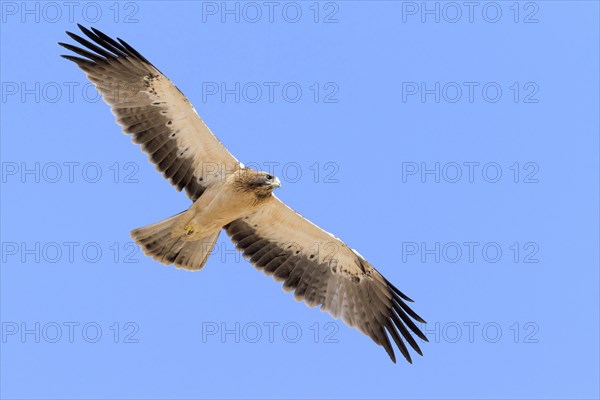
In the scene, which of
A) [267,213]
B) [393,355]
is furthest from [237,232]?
[393,355]

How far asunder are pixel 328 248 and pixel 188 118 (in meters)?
2.85

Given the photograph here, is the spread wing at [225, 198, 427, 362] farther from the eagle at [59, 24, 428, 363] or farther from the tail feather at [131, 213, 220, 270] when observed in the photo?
the tail feather at [131, 213, 220, 270]

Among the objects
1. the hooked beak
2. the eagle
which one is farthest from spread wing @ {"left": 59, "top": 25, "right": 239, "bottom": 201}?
the hooked beak

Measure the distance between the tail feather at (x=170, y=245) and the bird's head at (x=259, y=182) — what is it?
1.10 metres

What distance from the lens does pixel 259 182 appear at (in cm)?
1535

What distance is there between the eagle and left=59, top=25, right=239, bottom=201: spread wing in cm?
1

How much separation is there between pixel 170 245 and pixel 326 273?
2432mm

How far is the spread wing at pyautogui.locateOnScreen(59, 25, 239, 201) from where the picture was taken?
15.8 metres

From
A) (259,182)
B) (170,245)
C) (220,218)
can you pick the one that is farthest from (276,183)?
(170,245)

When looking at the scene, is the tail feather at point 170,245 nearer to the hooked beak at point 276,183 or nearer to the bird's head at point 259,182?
the bird's head at point 259,182

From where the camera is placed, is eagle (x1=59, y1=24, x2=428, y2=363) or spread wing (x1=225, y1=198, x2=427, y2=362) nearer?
eagle (x1=59, y1=24, x2=428, y2=363)

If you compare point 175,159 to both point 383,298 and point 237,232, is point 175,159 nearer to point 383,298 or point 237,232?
point 237,232

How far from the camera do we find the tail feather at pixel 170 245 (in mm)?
15828

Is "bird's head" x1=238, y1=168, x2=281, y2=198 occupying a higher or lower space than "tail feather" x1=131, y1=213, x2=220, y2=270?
higher
